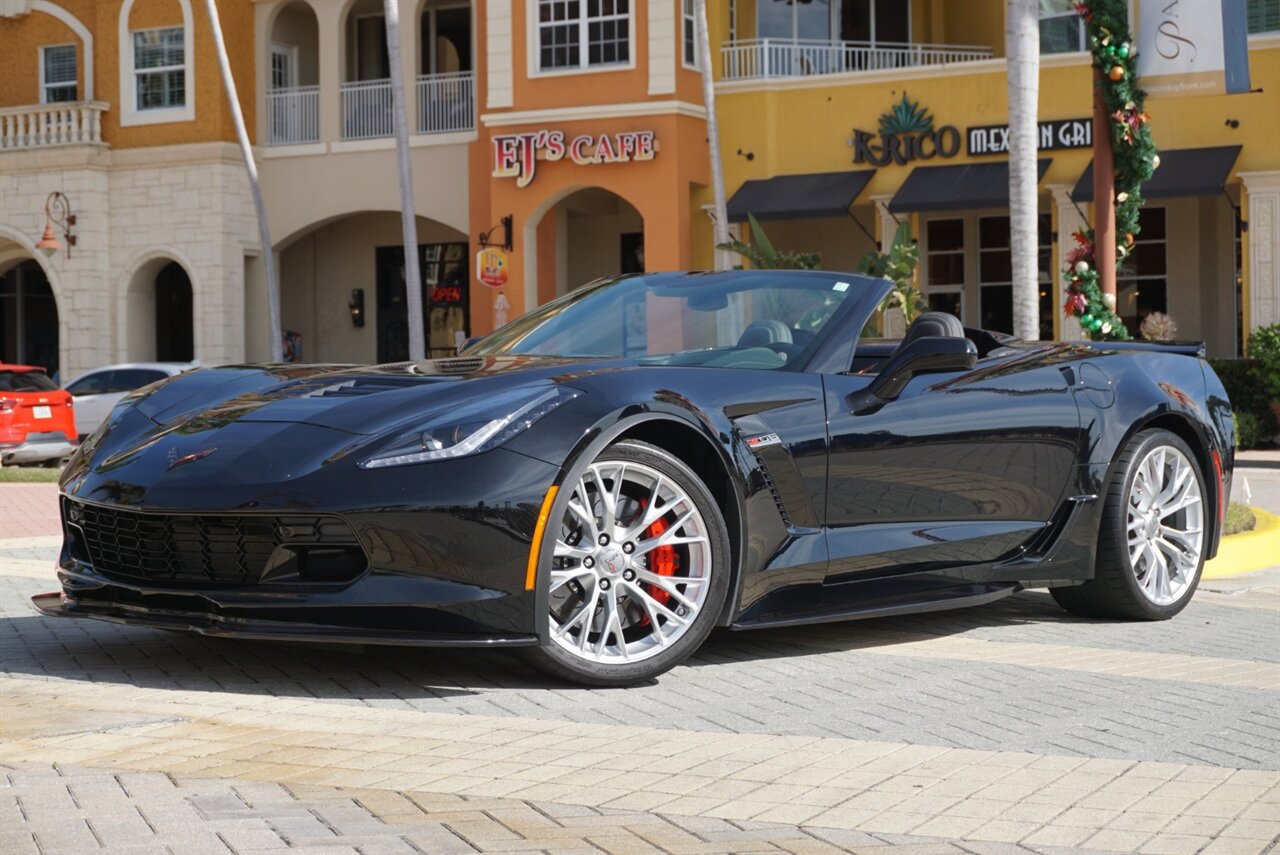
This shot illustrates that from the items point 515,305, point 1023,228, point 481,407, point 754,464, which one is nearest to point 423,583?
point 481,407

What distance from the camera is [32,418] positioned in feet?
71.9

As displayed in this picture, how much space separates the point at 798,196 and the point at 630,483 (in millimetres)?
23514

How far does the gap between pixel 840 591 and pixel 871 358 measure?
1.09 m

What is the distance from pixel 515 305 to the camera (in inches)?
1228

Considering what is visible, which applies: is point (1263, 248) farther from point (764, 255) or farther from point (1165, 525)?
point (1165, 525)

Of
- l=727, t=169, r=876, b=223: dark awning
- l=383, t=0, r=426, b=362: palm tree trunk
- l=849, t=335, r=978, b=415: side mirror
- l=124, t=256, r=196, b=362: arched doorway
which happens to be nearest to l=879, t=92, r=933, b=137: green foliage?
l=727, t=169, r=876, b=223: dark awning

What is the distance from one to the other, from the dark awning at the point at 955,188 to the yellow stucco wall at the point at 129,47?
12.9 meters

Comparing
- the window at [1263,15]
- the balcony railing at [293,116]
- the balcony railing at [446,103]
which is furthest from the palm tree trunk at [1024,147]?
the balcony railing at [293,116]

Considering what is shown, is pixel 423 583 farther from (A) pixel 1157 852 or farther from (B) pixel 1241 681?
(B) pixel 1241 681

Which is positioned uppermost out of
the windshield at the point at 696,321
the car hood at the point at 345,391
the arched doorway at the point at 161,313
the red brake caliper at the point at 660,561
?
the arched doorway at the point at 161,313

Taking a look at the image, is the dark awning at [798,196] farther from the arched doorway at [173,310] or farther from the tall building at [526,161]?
the arched doorway at [173,310]

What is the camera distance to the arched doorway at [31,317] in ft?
127

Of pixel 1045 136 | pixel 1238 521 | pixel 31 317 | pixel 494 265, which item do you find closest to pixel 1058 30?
pixel 1045 136

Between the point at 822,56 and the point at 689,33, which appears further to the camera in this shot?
the point at 822,56
